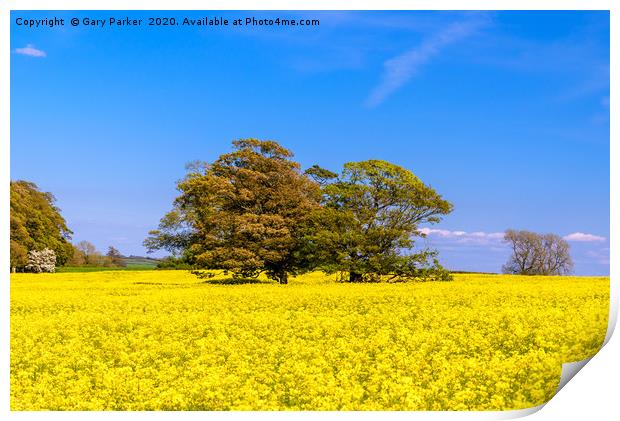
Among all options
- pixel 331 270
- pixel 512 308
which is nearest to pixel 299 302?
pixel 512 308

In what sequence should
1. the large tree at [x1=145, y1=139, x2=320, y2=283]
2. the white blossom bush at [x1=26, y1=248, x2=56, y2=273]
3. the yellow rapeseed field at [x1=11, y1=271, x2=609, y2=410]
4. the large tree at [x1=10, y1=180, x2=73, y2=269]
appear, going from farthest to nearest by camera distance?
the white blossom bush at [x1=26, y1=248, x2=56, y2=273], the large tree at [x1=145, y1=139, x2=320, y2=283], the large tree at [x1=10, y1=180, x2=73, y2=269], the yellow rapeseed field at [x1=11, y1=271, x2=609, y2=410]

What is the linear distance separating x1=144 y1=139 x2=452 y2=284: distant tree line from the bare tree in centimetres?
328

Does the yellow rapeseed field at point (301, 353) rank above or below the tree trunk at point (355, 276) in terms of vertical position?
below

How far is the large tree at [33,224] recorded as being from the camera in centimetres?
2256

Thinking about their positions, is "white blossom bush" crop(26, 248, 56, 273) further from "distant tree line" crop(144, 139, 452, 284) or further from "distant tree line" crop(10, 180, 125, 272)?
"distant tree line" crop(144, 139, 452, 284)

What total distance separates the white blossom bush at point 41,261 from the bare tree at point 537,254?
809 inches

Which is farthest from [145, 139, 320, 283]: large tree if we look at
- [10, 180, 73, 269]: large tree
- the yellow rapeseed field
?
the yellow rapeseed field

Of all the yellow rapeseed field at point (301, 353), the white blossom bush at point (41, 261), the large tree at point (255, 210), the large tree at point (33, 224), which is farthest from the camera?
the white blossom bush at point (41, 261)

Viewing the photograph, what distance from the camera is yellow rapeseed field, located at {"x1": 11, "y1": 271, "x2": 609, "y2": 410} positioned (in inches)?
373

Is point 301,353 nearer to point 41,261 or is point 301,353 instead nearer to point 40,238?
point 40,238

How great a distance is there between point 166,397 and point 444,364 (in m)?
4.12

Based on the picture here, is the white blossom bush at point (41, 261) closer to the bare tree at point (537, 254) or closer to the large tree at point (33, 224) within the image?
the large tree at point (33, 224)

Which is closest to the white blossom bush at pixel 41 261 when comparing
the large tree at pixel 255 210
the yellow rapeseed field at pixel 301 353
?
the large tree at pixel 255 210

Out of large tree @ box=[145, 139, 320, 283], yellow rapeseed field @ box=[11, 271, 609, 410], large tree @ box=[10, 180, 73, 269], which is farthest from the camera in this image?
large tree @ box=[145, 139, 320, 283]
